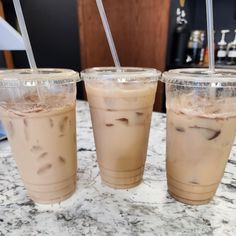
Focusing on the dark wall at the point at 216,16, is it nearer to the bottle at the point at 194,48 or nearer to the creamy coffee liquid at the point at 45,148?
the bottle at the point at 194,48

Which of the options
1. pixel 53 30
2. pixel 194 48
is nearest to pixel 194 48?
pixel 194 48

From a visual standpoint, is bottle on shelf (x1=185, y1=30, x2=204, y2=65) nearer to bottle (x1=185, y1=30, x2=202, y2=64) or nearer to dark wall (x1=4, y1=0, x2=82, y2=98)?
bottle (x1=185, y1=30, x2=202, y2=64)

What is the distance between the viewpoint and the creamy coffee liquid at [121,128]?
18.7 inches

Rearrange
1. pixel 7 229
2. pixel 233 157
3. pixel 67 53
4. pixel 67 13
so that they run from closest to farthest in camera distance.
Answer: pixel 7 229 → pixel 233 157 → pixel 67 13 → pixel 67 53

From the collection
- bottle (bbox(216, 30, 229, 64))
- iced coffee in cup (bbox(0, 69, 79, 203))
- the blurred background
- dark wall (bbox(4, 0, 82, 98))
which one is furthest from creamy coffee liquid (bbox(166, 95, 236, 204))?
bottle (bbox(216, 30, 229, 64))

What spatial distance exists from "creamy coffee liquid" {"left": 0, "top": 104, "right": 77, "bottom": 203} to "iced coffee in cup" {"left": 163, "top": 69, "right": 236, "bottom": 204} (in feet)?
0.69

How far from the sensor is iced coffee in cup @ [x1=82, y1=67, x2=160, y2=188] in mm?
471

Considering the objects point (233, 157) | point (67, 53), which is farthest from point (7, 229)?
point (67, 53)

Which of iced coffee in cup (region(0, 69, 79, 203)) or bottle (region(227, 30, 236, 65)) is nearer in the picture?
iced coffee in cup (region(0, 69, 79, 203))

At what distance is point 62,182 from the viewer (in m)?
0.48

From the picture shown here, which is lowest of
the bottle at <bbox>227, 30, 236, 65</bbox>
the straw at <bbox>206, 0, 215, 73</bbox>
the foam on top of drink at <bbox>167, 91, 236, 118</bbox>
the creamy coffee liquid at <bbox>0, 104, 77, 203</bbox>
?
the bottle at <bbox>227, 30, 236, 65</bbox>

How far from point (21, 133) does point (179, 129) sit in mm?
300

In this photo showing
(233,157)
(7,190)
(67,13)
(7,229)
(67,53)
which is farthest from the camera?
(67,53)

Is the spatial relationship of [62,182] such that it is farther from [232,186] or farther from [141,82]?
[232,186]
